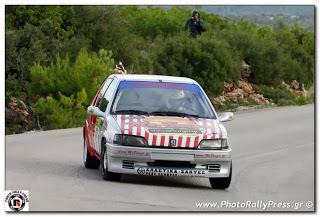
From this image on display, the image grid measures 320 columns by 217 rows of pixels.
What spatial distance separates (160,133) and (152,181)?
1.20 metres

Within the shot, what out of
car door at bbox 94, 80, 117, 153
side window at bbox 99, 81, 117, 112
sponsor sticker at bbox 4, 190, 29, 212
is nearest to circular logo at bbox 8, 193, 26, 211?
sponsor sticker at bbox 4, 190, 29, 212

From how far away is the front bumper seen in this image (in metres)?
13.1

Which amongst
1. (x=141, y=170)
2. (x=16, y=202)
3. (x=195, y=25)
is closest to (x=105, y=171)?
(x=141, y=170)

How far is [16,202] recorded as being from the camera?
11.6 metres

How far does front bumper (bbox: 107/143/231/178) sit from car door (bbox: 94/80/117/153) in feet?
2.83

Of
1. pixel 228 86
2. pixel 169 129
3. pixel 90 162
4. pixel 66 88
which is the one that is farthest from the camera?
pixel 228 86

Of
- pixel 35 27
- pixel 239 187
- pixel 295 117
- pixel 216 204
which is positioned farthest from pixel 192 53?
pixel 216 204

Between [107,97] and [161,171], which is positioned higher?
[107,97]

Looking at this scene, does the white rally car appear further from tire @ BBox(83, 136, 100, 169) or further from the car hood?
tire @ BBox(83, 136, 100, 169)

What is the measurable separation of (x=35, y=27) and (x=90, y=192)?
22.5 m

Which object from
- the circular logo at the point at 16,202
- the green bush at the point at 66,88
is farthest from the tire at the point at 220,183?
the green bush at the point at 66,88

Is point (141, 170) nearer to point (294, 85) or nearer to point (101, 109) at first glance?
point (101, 109)

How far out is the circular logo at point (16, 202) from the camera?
11492mm

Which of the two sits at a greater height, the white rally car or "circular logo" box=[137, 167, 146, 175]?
the white rally car
